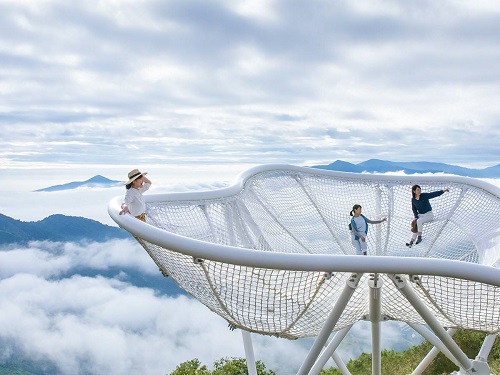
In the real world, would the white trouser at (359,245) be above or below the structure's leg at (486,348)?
above

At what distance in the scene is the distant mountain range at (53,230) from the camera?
260 ft

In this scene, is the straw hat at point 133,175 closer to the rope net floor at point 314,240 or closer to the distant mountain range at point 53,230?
the rope net floor at point 314,240

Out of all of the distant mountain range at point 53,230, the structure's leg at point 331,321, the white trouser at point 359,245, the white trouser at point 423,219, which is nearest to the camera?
the structure's leg at point 331,321

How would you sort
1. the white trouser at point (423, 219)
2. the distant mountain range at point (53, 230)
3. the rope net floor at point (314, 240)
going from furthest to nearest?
the distant mountain range at point (53, 230)
the white trouser at point (423, 219)
the rope net floor at point (314, 240)

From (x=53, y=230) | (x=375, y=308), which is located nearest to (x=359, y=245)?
(x=375, y=308)

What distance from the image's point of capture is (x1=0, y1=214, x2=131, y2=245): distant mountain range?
7919 cm

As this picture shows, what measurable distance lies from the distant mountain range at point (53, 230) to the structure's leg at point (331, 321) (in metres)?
79.9

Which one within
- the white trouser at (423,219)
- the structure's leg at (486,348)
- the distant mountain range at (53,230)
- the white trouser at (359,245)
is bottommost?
the distant mountain range at (53,230)

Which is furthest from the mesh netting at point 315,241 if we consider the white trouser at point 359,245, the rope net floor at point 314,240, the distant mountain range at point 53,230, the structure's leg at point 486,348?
the distant mountain range at point 53,230

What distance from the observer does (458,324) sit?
4789 millimetres

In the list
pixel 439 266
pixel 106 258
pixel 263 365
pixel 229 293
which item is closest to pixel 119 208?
pixel 229 293

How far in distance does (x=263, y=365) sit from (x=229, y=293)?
10.6 m

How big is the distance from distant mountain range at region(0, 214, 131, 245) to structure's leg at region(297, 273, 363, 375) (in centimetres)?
7990

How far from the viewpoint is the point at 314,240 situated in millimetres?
7961
